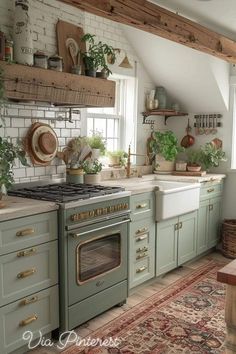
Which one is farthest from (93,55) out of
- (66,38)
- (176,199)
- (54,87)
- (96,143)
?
(176,199)

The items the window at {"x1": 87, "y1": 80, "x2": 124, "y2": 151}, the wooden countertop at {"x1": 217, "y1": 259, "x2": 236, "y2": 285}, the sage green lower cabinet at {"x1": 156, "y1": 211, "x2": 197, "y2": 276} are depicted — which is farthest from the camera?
the window at {"x1": 87, "y1": 80, "x2": 124, "y2": 151}

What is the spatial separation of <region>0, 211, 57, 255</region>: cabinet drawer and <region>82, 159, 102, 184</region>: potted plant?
1.00 metres

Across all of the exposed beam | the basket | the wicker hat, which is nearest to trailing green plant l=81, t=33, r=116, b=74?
the exposed beam

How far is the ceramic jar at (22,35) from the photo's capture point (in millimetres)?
2773

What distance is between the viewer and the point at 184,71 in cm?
440

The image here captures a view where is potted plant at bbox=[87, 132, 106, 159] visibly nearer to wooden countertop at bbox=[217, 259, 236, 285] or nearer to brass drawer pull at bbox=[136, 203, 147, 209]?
brass drawer pull at bbox=[136, 203, 147, 209]

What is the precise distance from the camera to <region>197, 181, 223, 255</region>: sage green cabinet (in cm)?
435

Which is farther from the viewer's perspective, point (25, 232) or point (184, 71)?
point (184, 71)

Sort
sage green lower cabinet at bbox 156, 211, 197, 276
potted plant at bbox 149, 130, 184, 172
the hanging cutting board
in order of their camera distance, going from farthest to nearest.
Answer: potted plant at bbox 149, 130, 184, 172 → sage green lower cabinet at bbox 156, 211, 197, 276 → the hanging cutting board

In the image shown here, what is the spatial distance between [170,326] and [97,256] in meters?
0.78

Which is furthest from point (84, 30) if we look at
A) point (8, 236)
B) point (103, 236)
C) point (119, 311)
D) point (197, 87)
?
point (119, 311)

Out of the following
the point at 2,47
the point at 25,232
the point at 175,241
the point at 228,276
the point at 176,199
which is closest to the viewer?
the point at 228,276

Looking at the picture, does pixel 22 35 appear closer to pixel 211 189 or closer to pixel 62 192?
pixel 62 192

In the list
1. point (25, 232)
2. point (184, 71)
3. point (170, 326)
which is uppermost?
point (184, 71)
